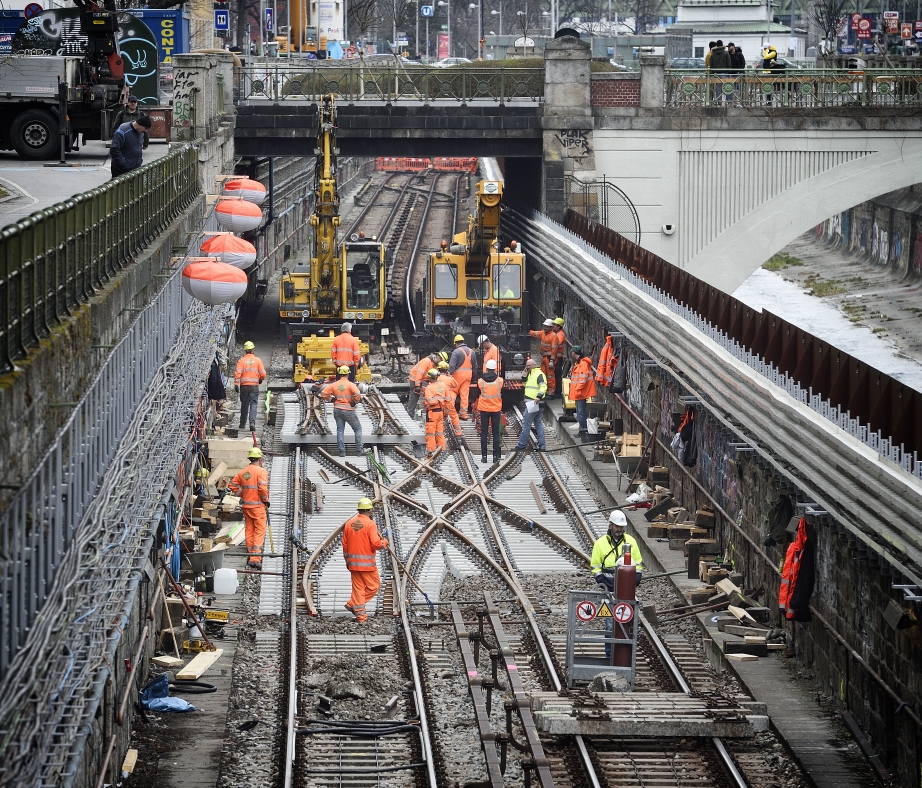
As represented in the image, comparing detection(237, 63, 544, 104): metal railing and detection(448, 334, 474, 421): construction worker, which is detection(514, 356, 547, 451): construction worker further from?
detection(237, 63, 544, 104): metal railing

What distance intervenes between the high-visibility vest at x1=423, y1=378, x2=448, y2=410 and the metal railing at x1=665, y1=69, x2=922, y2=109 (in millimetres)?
14660

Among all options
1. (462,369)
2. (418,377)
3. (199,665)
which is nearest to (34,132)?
(418,377)

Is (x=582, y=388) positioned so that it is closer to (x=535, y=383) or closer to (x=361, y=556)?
(x=535, y=383)

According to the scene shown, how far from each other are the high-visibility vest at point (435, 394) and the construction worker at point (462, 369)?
1.54 m

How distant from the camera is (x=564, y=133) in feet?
122

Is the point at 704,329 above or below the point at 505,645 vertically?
above

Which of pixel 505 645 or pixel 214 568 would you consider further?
pixel 214 568

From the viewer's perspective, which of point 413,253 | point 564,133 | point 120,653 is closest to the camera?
point 120,653

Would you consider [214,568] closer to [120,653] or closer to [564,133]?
[120,653]

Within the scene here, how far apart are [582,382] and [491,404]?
203 cm

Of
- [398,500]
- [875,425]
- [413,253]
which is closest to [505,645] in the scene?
[875,425]

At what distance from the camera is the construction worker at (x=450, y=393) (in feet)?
83.6

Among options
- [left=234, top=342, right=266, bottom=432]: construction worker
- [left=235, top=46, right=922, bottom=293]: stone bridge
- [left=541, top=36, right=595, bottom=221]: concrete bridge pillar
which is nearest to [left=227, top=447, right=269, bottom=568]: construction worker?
[left=234, top=342, right=266, bottom=432]: construction worker

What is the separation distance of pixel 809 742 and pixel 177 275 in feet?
31.5
